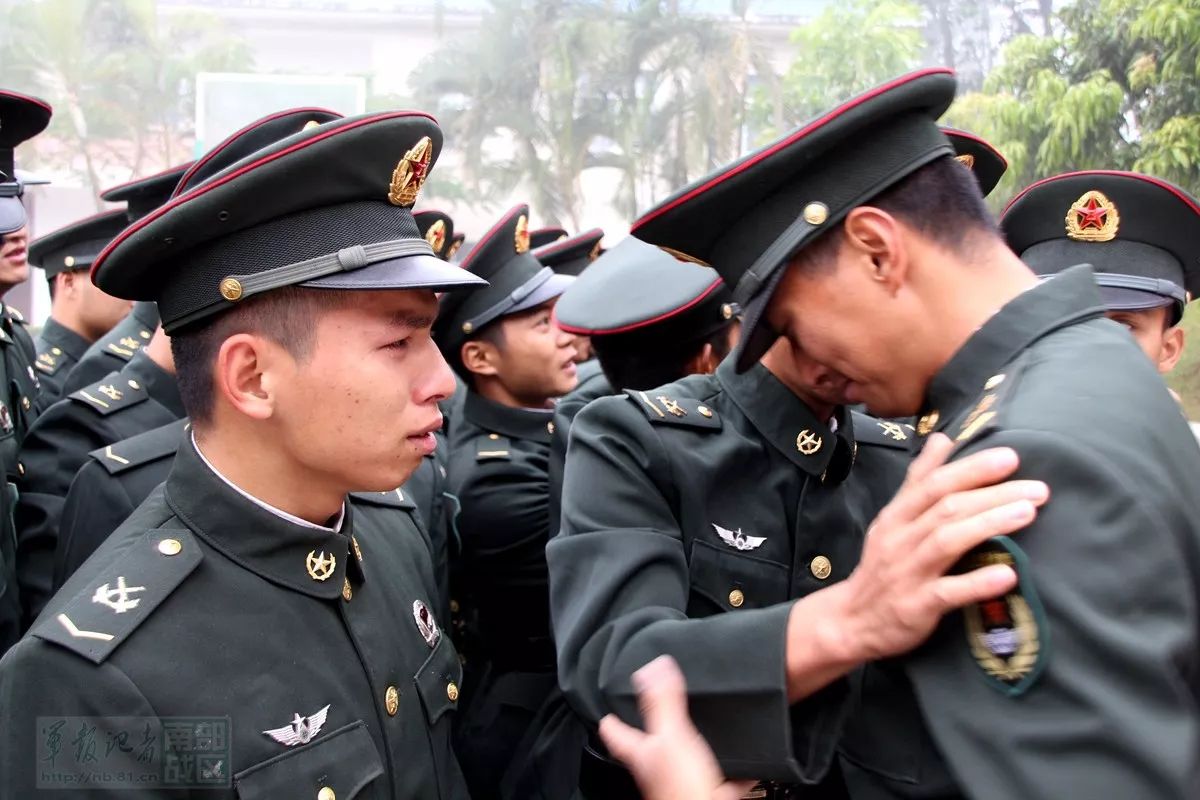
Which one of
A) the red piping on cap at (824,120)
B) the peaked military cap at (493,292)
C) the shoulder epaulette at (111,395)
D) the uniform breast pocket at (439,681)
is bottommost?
the shoulder epaulette at (111,395)

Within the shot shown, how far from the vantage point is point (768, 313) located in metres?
1.88

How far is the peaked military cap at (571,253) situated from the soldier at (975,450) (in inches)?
131

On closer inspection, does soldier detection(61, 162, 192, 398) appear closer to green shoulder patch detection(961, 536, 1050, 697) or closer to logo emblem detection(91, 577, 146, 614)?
logo emblem detection(91, 577, 146, 614)

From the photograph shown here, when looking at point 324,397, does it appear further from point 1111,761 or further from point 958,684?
point 1111,761

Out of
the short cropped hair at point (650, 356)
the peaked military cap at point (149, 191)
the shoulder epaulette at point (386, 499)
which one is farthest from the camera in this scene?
the peaked military cap at point (149, 191)

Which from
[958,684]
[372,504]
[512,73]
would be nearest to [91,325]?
[372,504]

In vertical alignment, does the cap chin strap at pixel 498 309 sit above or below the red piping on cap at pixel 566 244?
above

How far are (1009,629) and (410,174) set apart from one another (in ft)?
4.65

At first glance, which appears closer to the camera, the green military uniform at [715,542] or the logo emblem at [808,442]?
the green military uniform at [715,542]

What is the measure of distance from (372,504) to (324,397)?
21.1 inches

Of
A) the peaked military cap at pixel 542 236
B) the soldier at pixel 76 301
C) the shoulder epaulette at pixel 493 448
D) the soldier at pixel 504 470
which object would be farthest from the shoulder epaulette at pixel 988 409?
the peaked military cap at pixel 542 236

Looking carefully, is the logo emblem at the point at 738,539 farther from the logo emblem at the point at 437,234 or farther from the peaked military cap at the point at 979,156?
the logo emblem at the point at 437,234

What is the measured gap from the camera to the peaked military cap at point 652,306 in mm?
3145

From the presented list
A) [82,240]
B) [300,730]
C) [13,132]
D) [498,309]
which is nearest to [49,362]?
[82,240]
